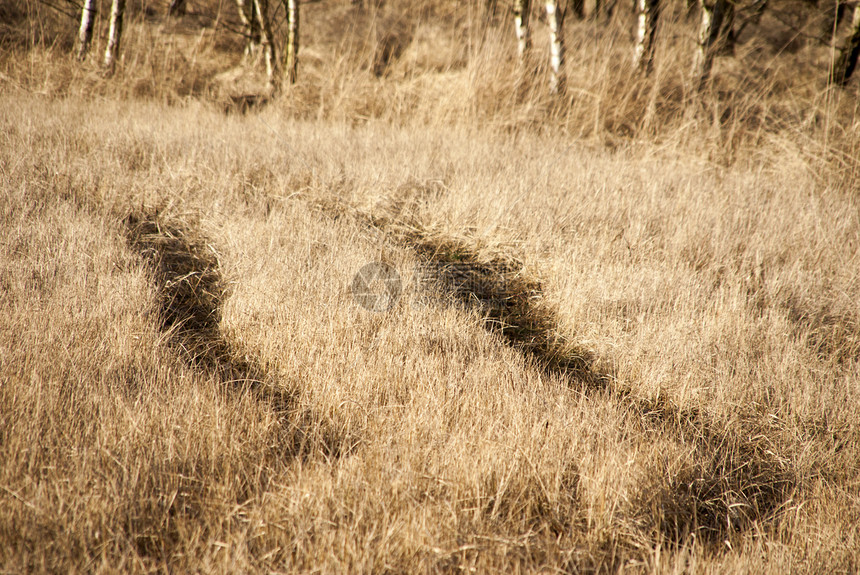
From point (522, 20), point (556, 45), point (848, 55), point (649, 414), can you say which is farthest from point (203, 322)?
point (848, 55)

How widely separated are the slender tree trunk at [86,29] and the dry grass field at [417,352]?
1.76 meters

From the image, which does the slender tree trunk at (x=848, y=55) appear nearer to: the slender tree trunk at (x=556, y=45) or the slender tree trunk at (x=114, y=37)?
the slender tree trunk at (x=556, y=45)

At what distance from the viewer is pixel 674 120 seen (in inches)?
240

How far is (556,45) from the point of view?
629 centimetres

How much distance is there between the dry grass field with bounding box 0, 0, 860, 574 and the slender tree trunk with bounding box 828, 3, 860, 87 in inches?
62.9

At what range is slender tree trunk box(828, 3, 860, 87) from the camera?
6.23 metres

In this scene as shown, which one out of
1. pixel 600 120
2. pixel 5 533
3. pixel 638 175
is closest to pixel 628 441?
pixel 5 533

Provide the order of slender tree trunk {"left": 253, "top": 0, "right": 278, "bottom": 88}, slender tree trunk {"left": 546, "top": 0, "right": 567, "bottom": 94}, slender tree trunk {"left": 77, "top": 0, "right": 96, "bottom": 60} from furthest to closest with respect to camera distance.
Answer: slender tree trunk {"left": 253, "top": 0, "right": 278, "bottom": 88} → slender tree trunk {"left": 77, "top": 0, "right": 96, "bottom": 60} → slender tree trunk {"left": 546, "top": 0, "right": 567, "bottom": 94}

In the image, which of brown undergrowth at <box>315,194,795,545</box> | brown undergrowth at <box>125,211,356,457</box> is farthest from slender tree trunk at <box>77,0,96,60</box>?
brown undergrowth at <box>315,194,795,545</box>

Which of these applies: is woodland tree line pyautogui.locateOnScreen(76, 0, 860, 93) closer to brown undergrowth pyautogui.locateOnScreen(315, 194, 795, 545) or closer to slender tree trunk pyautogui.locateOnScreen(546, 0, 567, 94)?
slender tree trunk pyautogui.locateOnScreen(546, 0, 567, 94)

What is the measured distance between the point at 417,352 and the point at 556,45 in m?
5.50

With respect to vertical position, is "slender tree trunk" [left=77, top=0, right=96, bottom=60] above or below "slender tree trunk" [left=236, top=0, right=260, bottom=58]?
below

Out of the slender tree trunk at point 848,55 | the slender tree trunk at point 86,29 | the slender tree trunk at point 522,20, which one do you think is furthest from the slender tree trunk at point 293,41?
the slender tree trunk at point 848,55

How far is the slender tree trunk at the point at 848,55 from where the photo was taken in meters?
6.23
